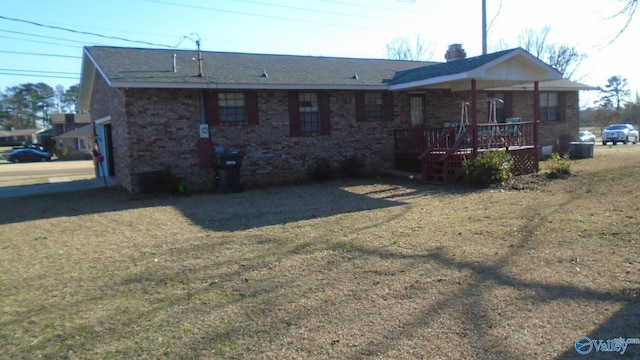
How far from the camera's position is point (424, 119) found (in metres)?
17.3

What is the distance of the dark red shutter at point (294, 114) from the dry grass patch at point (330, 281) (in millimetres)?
5344

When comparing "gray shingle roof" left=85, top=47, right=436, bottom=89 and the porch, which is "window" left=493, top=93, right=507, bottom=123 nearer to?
the porch

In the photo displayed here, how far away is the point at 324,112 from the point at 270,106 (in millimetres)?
1835

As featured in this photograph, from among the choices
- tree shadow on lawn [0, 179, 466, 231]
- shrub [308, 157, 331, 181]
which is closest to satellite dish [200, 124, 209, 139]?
tree shadow on lawn [0, 179, 466, 231]

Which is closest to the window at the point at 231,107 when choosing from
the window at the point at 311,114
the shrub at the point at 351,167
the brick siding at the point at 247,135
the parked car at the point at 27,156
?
the brick siding at the point at 247,135

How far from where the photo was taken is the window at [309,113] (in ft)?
49.4

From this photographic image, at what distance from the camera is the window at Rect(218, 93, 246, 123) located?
1389cm

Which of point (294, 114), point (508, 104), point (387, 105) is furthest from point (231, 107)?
point (508, 104)

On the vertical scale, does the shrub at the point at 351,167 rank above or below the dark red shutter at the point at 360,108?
below

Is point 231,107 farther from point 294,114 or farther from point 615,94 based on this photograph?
point 615,94

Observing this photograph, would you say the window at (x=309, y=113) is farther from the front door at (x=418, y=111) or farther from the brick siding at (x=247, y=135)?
the front door at (x=418, y=111)

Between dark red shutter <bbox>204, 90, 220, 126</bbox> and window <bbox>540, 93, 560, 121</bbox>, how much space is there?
14.3 meters

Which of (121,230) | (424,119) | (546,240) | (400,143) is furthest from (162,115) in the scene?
(546,240)

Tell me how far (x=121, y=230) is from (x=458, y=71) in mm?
9643
